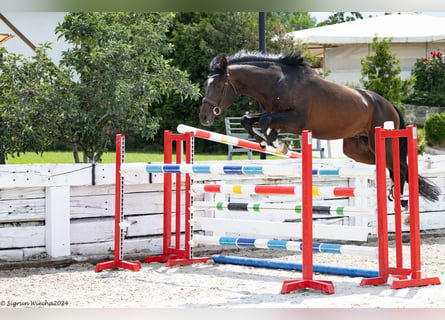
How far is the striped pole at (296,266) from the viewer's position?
3.60m

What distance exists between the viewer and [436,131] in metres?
9.95

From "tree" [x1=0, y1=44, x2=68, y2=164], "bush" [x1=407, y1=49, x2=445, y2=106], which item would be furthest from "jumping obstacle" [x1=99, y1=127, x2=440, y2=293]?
"bush" [x1=407, y1=49, x2=445, y2=106]

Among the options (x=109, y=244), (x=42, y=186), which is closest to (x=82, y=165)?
(x=42, y=186)

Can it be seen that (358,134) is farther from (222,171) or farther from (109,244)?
(109,244)

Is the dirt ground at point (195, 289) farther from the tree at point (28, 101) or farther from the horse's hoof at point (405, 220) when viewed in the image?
the tree at point (28, 101)

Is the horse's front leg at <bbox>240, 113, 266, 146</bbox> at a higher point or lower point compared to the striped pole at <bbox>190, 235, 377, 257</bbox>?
higher

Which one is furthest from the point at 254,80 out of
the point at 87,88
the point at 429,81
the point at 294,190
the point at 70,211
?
the point at 429,81

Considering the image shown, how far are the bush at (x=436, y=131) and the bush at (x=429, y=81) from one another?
10.7 ft

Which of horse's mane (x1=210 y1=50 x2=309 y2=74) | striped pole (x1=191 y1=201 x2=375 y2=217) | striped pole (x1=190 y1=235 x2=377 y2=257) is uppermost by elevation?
horse's mane (x1=210 y1=50 x2=309 y2=74)

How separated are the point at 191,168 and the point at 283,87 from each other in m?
0.66

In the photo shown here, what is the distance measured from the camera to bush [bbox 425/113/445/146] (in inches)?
391

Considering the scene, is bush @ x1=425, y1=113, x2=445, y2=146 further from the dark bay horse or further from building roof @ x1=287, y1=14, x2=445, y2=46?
the dark bay horse

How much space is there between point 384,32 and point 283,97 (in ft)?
38.2

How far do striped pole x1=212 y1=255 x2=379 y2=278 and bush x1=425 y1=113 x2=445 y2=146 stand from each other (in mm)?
6613
